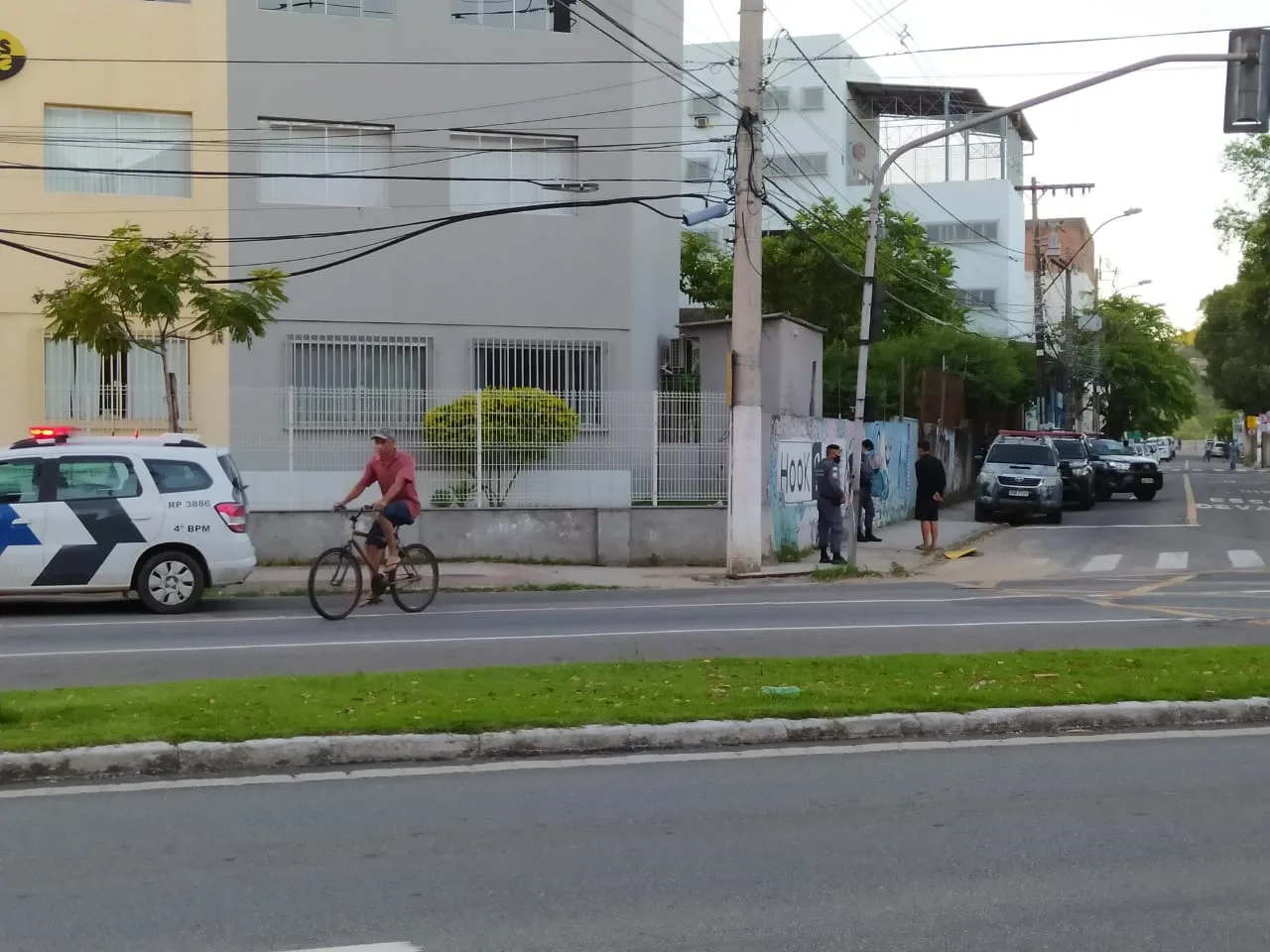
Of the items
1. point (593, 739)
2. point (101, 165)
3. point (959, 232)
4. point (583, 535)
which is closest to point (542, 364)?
point (583, 535)

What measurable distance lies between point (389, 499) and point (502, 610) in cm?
189

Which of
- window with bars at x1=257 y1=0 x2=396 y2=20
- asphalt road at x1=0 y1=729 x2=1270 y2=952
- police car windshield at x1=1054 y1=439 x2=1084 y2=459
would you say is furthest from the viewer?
police car windshield at x1=1054 y1=439 x2=1084 y2=459

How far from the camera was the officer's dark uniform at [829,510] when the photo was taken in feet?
67.9

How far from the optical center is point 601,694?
29.6 ft

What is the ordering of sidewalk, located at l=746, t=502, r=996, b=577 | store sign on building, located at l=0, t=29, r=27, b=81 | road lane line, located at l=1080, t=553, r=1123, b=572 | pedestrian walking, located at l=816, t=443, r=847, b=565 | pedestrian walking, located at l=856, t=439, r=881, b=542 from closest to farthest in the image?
sidewalk, located at l=746, t=502, r=996, b=577 → pedestrian walking, located at l=816, t=443, r=847, b=565 → road lane line, located at l=1080, t=553, r=1123, b=572 → store sign on building, located at l=0, t=29, r=27, b=81 → pedestrian walking, located at l=856, t=439, r=881, b=542

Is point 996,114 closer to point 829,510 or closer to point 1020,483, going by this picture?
point 829,510

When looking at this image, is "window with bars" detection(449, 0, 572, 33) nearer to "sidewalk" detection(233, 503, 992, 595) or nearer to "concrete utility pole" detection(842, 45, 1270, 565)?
"concrete utility pole" detection(842, 45, 1270, 565)

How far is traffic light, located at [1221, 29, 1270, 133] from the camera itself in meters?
15.5

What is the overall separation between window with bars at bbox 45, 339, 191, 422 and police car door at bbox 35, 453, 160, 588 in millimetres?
6877

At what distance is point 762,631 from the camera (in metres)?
13.1

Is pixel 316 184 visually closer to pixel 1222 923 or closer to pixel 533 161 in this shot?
pixel 533 161

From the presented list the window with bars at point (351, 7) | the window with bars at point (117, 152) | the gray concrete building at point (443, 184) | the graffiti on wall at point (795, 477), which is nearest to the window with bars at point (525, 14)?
the gray concrete building at point (443, 184)

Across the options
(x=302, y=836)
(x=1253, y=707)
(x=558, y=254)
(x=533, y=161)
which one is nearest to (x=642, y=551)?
(x=558, y=254)

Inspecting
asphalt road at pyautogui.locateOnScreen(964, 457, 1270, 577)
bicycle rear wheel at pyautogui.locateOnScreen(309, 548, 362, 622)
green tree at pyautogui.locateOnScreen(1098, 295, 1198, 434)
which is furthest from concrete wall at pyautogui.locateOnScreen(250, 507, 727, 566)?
green tree at pyautogui.locateOnScreen(1098, 295, 1198, 434)
